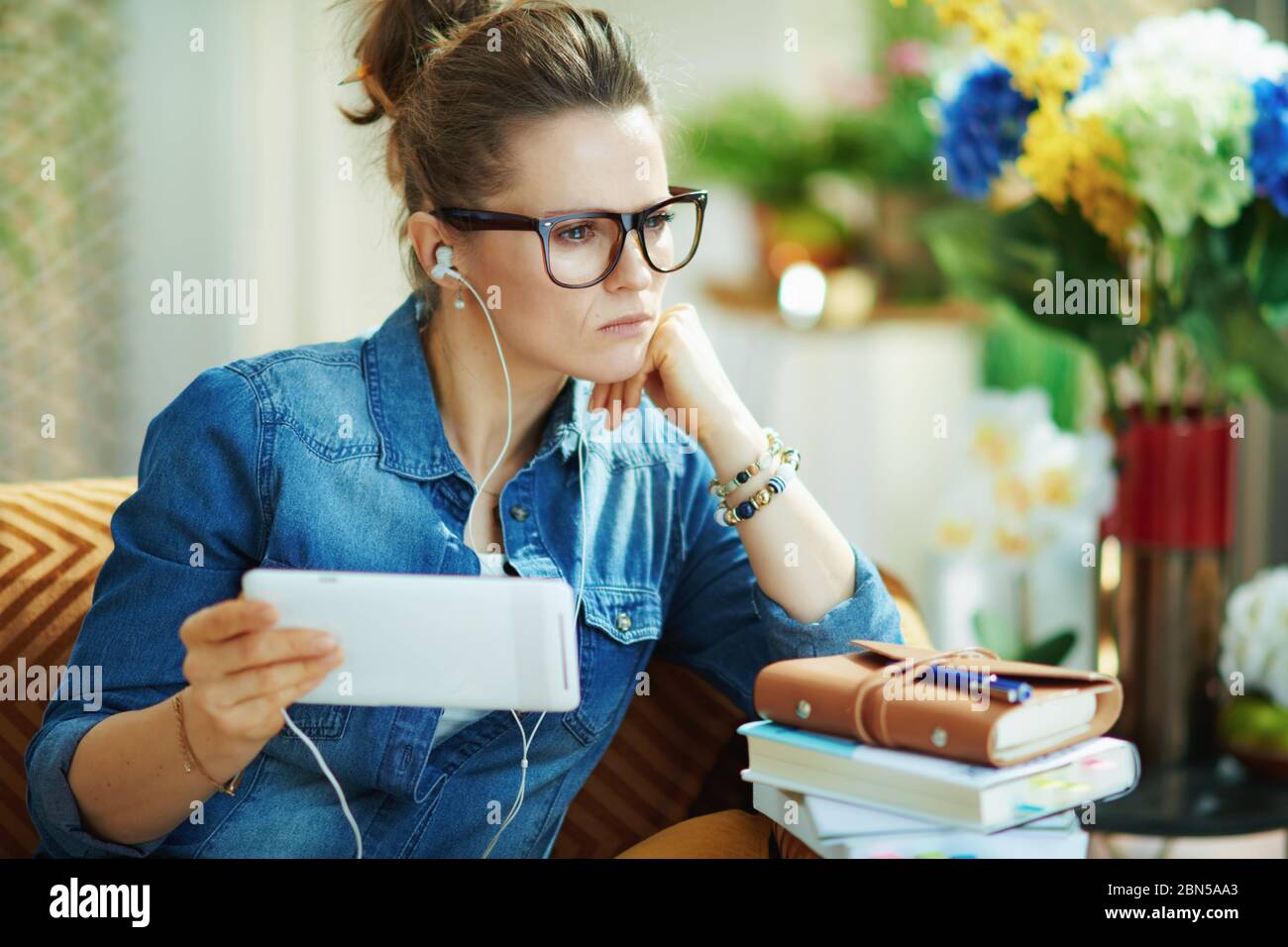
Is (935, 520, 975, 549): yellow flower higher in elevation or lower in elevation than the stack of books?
higher

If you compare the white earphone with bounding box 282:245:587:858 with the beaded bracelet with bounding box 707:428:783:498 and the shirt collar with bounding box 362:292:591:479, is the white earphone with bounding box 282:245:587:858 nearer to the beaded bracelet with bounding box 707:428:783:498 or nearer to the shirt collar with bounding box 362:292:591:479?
the shirt collar with bounding box 362:292:591:479

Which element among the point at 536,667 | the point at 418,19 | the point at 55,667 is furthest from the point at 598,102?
the point at 55,667

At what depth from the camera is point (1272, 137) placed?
1313mm

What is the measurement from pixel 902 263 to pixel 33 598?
6.12ft

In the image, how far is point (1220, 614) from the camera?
1.47 metres

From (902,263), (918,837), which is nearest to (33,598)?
(918,837)

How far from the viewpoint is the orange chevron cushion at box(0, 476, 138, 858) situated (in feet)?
3.76

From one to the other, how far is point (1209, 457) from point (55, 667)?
4.34ft

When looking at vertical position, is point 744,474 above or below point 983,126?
below

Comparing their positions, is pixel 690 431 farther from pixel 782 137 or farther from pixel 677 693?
pixel 782 137

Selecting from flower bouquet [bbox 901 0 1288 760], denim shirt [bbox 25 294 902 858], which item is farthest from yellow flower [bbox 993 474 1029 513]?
denim shirt [bbox 25 294 902 858]

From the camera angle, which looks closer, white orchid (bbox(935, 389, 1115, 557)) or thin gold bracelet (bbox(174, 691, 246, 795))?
thin gold bracelet (bbox(174, 691, 246, 795))

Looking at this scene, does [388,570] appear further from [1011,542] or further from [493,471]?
[1011,542]

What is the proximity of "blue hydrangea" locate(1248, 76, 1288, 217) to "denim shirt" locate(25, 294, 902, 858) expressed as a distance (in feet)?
2.21
